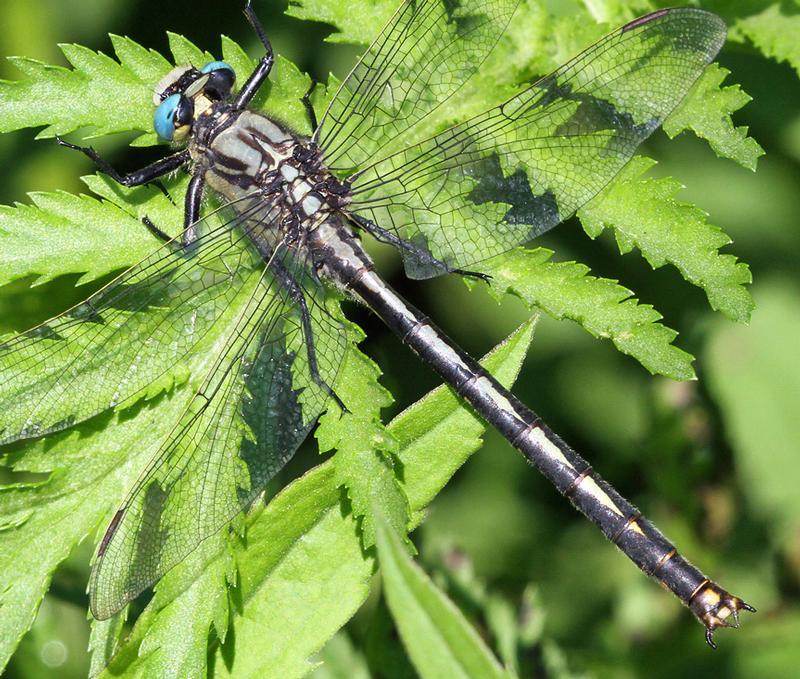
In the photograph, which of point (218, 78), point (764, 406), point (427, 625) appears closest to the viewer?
point (427, 625)

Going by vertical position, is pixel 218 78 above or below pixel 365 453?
above

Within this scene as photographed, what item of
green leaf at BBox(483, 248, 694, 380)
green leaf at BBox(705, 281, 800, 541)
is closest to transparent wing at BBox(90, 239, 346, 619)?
green leaf at BBox(483, 248, 694, 380)

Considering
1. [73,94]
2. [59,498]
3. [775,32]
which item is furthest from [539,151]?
[59,498]

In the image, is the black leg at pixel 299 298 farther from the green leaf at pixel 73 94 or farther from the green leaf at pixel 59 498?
the green leaf at pixel 73 94

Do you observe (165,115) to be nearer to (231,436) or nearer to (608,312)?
(231,436)

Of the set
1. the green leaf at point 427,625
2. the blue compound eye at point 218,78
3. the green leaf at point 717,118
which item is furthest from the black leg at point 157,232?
the green leaf at point 717,118

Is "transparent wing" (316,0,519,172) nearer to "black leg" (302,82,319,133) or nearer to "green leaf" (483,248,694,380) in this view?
"black leg" (302,82,319,133)

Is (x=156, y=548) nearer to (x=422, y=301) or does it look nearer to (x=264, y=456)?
(x=264, y=456)
